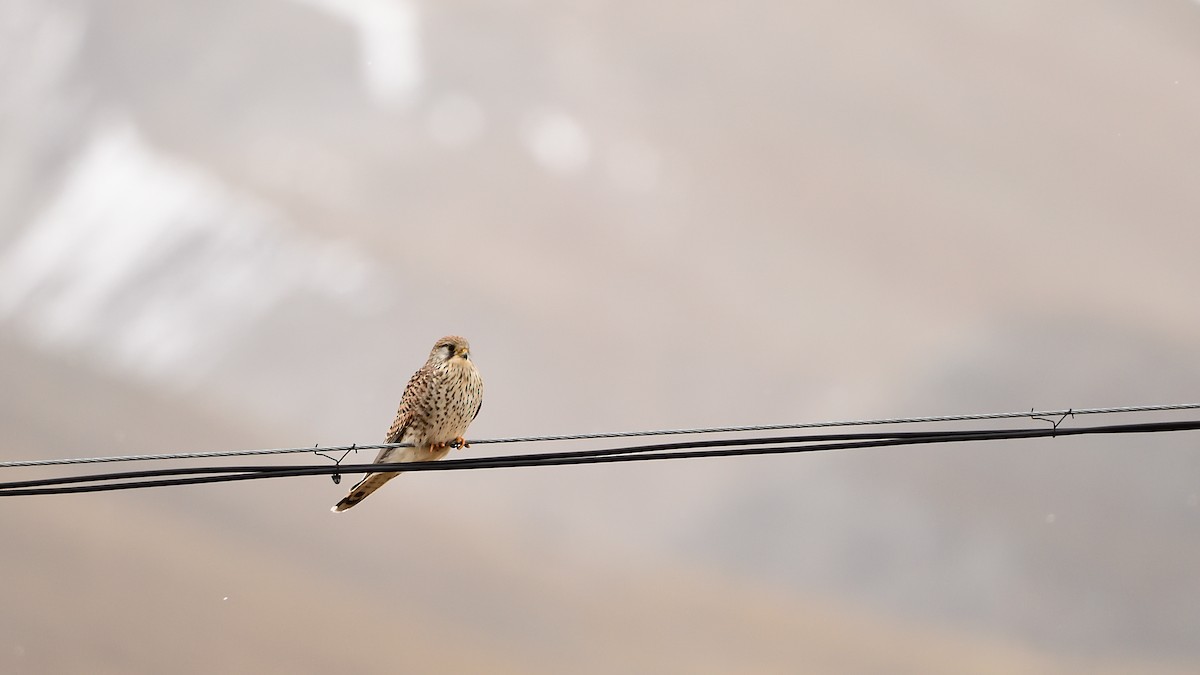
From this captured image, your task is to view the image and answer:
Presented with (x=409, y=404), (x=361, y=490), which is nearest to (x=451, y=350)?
(x=409, y=404)

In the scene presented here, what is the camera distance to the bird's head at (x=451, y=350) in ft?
31.7

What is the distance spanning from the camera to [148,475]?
18.7 feet

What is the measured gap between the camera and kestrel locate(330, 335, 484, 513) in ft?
30.2

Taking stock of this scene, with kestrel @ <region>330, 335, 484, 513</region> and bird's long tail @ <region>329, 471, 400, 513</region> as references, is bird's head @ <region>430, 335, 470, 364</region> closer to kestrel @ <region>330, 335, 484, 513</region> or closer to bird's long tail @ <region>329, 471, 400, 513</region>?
kestrel @ <region>330, 335, 484, 513</region>

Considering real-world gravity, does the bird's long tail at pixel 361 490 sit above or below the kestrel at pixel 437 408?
below

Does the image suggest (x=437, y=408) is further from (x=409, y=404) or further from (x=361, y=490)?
(x=361, y=490)

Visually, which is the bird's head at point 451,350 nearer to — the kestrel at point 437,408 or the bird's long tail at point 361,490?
the kestrel at point 437,408

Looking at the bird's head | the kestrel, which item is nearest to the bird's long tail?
the kestrel

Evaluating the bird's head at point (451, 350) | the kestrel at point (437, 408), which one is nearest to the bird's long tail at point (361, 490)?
the kestrel at point (437, 408)

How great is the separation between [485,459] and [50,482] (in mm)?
2106

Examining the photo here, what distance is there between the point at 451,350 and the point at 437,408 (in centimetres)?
66

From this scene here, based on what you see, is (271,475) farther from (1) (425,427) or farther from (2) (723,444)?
(1) (425,427)

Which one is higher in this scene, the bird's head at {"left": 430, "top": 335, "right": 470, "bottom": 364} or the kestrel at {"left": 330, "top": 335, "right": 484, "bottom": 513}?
the bird's head at {"left": 430, "top": 335, "right": 470, "bottom": 364}

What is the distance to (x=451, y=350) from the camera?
382 inches
